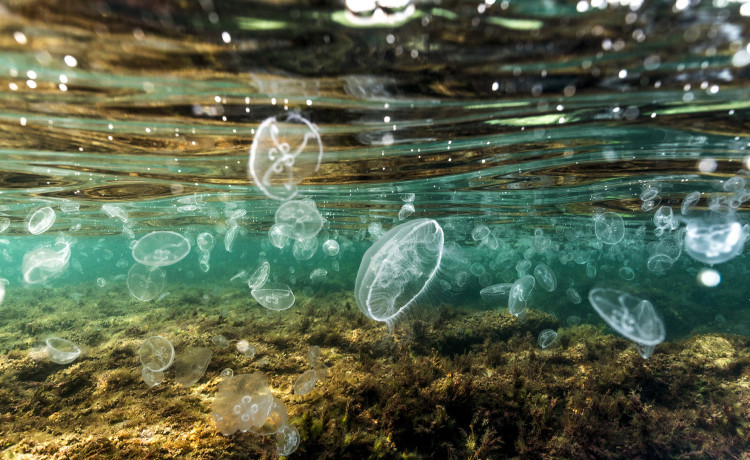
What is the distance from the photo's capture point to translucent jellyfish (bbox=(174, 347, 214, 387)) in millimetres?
7089

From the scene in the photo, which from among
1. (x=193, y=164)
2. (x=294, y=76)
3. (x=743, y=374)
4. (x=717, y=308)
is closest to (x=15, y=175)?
(x=193, y=164)

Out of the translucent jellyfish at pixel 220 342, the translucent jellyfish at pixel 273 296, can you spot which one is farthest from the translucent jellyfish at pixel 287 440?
the translucent jellyfish at pixel 220 342

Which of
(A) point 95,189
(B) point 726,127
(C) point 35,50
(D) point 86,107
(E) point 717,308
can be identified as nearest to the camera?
(C) point 35,50

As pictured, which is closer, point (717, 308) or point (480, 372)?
point (480, 372)

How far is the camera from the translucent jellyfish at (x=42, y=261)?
32.1ft

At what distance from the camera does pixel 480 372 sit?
8.53 meters

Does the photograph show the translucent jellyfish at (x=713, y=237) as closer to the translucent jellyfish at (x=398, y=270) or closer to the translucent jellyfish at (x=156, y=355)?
the translucent jellyfish at (x=398, y=270)

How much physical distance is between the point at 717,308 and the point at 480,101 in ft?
84.1

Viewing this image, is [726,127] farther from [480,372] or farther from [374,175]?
[374,175]

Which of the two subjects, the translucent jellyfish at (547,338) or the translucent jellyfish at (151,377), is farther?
the translucent jellyfish at (547,338)

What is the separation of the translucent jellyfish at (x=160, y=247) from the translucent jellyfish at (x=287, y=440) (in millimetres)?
5200

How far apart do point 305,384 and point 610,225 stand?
19.5 m

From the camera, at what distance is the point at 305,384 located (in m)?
6.85

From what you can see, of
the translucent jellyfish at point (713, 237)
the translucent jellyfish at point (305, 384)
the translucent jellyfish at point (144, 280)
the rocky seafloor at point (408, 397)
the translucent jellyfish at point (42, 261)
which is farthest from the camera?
the translucent jellyfish at point (42, 261)
